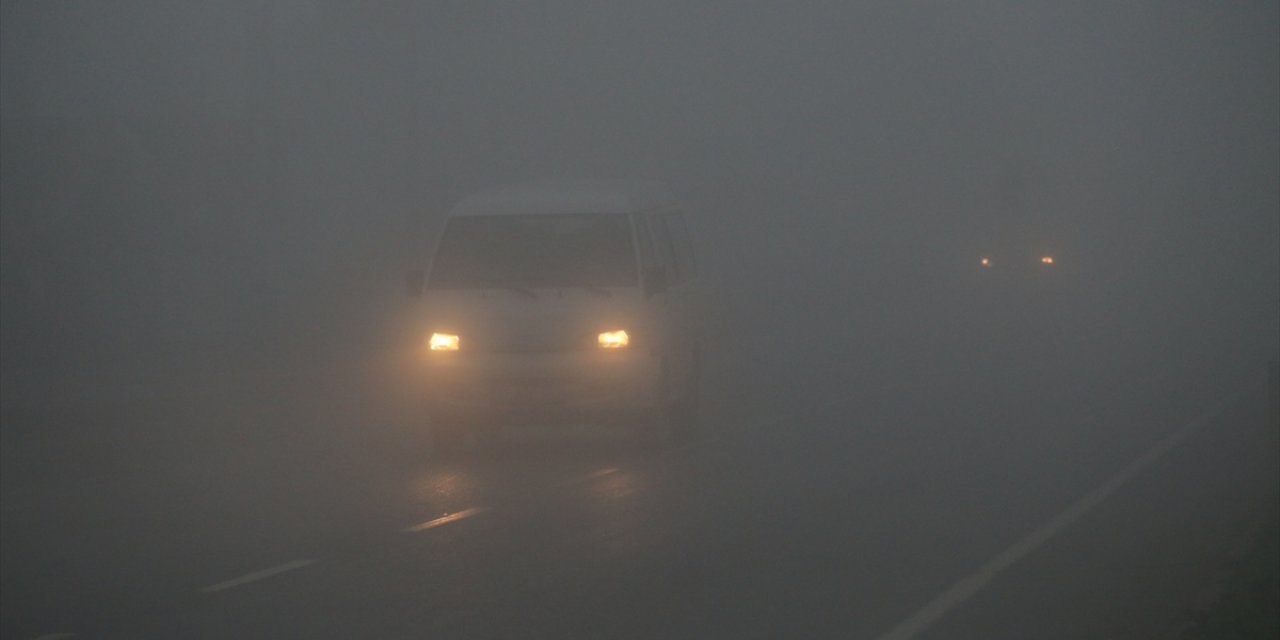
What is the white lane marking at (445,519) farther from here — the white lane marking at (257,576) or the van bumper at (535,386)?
the van bumper at (535,386)

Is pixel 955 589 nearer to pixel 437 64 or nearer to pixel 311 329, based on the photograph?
pixel 311 329

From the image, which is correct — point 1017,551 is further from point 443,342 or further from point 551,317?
point 443,342

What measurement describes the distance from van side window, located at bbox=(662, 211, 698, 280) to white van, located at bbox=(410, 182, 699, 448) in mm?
877

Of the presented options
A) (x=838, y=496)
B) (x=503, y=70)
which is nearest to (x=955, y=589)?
(x=838, y=496)

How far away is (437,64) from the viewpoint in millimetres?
58062

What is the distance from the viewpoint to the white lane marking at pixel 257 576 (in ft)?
32.2

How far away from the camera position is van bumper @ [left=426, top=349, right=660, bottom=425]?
1661cm

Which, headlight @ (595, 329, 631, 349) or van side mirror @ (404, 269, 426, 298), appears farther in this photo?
van side mirror @ (404, 269, 426, 298)

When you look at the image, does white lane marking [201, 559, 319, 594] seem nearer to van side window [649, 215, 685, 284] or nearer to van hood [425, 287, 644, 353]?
van hood [425, 287, 644, 353]

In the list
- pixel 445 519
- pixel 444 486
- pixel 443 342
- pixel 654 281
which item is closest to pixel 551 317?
pixel 443 342

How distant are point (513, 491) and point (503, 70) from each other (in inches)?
1989

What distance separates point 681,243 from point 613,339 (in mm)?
3160

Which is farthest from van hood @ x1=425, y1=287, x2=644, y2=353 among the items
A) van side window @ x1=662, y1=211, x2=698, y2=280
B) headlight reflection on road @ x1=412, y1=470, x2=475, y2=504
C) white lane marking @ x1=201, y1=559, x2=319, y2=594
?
white lane marking @ x1=201, y1=559, x2=319, y2=594

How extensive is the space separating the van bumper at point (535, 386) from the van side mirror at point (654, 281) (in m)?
0.71
